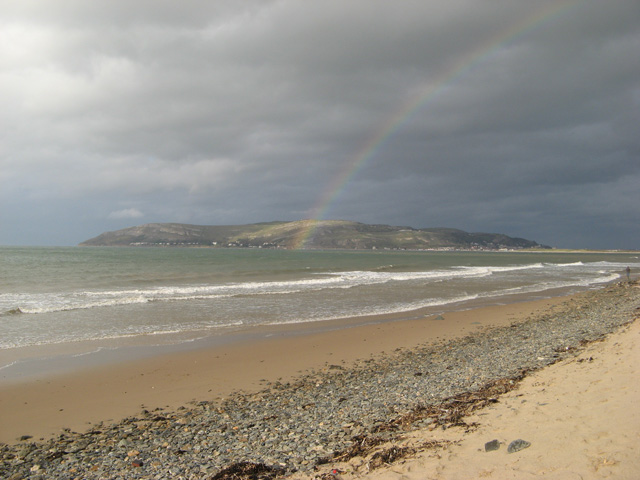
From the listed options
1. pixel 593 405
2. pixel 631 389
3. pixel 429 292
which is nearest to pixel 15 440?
pixel 593 405

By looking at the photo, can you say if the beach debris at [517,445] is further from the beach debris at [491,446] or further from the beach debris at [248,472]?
the beach debris at [248,472]

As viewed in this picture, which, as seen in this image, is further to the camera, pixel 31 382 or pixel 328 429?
pixel 31 382

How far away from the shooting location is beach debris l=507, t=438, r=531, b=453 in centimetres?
473

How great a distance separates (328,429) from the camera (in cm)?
635

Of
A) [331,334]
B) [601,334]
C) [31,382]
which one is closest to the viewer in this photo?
[31,382]

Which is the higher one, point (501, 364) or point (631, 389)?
point (631, 389)

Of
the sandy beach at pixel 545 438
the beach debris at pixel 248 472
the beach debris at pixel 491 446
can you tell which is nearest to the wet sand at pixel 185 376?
the beach debris at pixel 248 472

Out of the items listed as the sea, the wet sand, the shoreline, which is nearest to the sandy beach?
the wet sand

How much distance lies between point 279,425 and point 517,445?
3580 millimetres

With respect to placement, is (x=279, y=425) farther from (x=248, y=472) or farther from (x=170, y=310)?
(x=170, y=310)

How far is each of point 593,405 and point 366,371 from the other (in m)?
5.21

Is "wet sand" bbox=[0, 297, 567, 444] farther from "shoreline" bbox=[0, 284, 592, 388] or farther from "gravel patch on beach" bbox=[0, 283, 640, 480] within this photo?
"gravel patch on beach" bbox=[0, 283, 640, 480]

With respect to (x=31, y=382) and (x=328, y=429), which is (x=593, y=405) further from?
(x=31, y=382)

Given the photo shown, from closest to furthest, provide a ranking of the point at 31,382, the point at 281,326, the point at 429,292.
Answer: the point at 31,382 < the point at 281,326 < the point at 429,292
